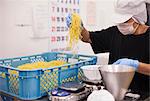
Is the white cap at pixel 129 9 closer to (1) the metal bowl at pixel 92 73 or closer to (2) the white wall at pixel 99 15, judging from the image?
(1) the metal bowl at pixel 92 73

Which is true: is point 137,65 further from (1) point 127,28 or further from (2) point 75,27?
(2) point 75,27

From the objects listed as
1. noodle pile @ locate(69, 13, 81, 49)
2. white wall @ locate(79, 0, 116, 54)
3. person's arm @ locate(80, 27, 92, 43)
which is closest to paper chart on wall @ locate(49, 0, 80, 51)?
white wall @ locate(79, 0, 116, 54)

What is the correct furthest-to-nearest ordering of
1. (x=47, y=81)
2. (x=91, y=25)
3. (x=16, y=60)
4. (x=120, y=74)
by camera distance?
(x=91, y=25) < (x=16, y=60) < (x=47, y=81) < (x=120, y=74)

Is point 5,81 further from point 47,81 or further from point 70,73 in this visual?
point 70,73

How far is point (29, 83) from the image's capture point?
3.72 feet

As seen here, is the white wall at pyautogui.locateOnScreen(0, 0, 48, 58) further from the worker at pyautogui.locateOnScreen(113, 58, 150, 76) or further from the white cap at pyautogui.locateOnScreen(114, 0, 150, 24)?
the worker at pyautogui.locateOnScreen(113, 58, 150, 76)

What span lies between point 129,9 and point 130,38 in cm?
26

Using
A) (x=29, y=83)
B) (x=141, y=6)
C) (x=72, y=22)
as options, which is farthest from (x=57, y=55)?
(x=141, y=6)

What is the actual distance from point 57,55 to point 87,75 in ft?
1.47

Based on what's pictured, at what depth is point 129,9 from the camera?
4.53 ft

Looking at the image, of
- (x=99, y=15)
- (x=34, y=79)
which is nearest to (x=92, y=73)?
(x=34, y=79)

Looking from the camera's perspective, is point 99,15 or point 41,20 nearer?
point 41,20

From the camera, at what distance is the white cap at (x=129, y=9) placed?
1.36m

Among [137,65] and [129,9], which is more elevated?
[129,9]
